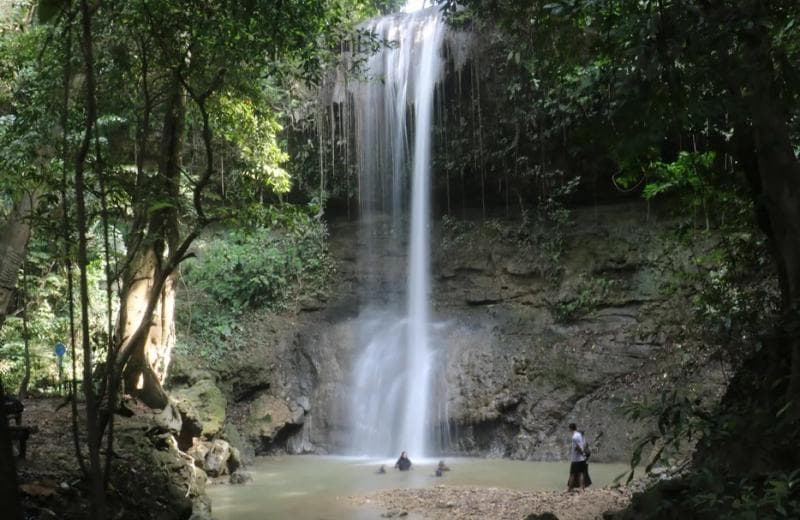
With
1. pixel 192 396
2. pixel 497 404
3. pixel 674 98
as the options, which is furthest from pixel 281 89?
pixel 674 98

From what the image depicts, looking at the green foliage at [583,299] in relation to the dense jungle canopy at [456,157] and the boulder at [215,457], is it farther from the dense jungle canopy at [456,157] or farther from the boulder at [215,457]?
the boulder at [215,457]

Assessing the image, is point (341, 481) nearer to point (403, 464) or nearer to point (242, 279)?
point (403, 464)

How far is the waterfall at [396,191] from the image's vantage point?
1708cm

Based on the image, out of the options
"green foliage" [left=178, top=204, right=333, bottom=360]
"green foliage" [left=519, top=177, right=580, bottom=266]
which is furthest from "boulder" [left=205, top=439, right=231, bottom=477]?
"green foliage" [left=519, top=177, right=580, bottom=266]

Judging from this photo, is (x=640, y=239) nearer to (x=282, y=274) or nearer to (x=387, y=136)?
(x=387, y=136)

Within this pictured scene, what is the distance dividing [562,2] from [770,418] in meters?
3.81

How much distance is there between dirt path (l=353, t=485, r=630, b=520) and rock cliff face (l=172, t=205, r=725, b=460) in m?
3.59

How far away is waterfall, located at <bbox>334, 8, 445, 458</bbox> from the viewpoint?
17.1 meters

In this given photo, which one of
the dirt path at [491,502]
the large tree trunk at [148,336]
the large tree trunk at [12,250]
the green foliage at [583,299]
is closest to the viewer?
the dirt path at [491,502]

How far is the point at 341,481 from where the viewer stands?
11844 millimetres

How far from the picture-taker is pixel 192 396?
1361cm

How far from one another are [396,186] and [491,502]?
11.8 m

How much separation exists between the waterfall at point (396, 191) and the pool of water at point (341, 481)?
324cm

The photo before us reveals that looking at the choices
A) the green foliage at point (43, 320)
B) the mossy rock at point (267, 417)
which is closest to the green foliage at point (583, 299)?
the mossy rock at point (267, 417)
